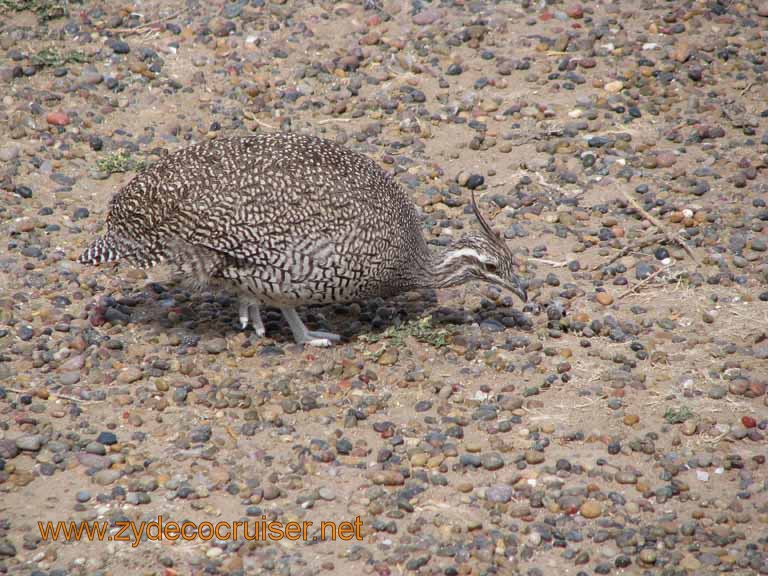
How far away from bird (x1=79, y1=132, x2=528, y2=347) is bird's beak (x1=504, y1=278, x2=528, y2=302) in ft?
2.58

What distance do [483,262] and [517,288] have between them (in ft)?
1.01

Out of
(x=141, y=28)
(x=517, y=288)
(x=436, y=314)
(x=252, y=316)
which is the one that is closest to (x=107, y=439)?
(x=252, y=316)

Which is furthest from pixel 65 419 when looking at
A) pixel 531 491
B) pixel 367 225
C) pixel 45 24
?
pixel 45 24

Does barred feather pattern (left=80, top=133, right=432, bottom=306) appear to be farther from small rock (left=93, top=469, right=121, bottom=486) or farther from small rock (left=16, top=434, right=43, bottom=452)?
small rock (left=93, top=469, right=121, bottom=486)

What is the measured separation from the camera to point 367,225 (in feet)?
22.3

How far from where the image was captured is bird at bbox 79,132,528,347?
6566mm

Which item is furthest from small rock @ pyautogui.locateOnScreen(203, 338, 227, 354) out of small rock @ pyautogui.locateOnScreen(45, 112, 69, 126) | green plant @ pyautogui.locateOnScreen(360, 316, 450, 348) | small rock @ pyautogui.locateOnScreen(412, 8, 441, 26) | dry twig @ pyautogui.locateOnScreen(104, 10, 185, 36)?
small rock @ pyautogui.locateOnScreen(412, 8, 441, 26)

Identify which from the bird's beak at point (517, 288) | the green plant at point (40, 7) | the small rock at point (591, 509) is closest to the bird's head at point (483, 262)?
the bird's beak at point (517, 288)

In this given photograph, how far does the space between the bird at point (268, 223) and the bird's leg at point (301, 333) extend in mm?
107

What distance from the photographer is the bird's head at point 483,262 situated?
7.26m

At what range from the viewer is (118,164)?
8719mm

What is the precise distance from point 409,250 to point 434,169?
188 cm

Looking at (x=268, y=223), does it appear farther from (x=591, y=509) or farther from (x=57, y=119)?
(x=57, y=119)

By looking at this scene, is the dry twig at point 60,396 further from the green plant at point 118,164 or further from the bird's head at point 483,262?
the green plant at point 118,164
